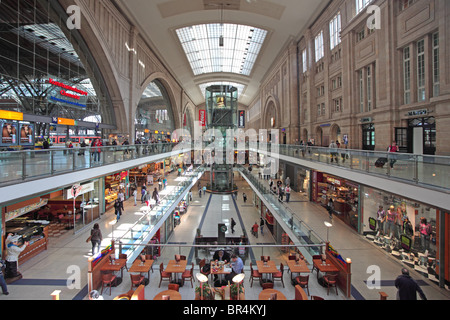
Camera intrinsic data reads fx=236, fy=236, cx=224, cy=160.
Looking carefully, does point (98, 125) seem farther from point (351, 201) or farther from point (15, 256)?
point (351, 201)

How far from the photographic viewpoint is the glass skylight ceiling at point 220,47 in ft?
93.8

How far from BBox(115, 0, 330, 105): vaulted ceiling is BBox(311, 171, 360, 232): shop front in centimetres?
1379

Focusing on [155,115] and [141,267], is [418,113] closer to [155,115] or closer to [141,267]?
[141,267]

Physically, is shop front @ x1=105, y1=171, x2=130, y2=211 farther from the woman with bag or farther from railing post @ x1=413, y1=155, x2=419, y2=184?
railing post @ x1=413, y1=155, x2=419, y2=184

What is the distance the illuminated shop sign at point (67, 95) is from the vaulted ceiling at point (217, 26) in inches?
305

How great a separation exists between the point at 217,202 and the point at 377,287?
20.8 meters

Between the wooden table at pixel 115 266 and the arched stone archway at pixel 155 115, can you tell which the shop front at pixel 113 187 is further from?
the arched stone archway at pixel 155 115

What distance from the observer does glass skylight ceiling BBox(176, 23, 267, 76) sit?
93.8ft

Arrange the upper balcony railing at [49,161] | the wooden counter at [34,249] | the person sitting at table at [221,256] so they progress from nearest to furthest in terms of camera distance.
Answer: the upper balcony railing at [49,161] → the person sitting at table at [221,256] → the wooden counter at [34,249]

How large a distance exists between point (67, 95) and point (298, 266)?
52.4 ft

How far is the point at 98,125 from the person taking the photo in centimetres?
1714

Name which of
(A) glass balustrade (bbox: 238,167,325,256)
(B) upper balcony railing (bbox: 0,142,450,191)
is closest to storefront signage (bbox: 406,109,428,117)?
(B) upper balcony railing (bbox: 0,142,450,191)

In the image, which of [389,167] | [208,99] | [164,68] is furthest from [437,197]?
[164,68]

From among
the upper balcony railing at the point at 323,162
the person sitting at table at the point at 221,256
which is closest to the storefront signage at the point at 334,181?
the upper balcony railing at the point at 323,162
